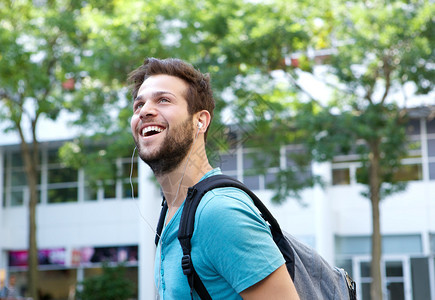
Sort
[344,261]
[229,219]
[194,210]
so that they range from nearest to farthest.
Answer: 1. [229,219]
2. [194,210]
3. [344,261]

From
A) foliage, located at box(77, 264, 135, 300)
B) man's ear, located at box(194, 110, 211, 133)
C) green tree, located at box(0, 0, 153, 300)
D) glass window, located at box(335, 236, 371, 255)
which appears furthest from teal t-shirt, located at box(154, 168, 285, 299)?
glass window, located at box(335, 236, 371, 255)

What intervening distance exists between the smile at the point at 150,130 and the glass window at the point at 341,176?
Answer: 26.1m

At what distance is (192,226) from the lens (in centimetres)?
168

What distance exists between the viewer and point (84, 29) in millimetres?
18484

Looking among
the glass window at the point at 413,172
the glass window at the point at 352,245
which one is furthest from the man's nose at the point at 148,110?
the glass window at the point at 352,245

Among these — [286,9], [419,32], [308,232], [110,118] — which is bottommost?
[308,232]

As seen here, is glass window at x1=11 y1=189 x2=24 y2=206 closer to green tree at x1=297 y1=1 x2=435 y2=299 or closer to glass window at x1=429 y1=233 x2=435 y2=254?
glass window at x1=429 y1=233 x2=435 y2=254

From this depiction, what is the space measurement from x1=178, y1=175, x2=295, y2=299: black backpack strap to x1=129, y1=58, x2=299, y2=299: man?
0.05ft

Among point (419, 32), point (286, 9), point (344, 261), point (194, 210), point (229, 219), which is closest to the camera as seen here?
point (229, 219)

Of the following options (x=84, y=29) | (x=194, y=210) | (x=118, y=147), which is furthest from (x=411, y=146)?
(x=194, y=210)

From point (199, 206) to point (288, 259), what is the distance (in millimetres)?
266

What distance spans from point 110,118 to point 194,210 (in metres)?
16.2

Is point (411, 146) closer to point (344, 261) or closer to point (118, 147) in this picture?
point (118, 147)

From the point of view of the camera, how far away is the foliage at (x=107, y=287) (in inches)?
918
